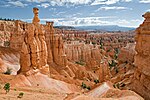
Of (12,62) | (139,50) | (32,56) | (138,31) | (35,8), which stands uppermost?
(35,8)

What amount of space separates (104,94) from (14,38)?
4100 centimetres

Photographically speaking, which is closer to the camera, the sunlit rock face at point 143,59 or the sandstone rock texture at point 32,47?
the sunlit rock face at point 143,59

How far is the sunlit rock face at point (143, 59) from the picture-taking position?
21.6m

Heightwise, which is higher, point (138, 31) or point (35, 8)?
point (35, 8)

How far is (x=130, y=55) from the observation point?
61125 mm

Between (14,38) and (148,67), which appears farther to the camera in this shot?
(14,38)

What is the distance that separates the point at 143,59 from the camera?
22250 mm

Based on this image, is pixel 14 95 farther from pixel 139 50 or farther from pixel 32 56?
pixel 32 56

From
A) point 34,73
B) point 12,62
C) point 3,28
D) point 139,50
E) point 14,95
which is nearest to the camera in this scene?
point 14,95

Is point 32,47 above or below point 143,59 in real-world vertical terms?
below

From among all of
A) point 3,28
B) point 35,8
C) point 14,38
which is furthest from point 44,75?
point 3,28

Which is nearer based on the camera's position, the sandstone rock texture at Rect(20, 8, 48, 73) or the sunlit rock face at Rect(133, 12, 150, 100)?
the sunlit rock face at Rect(133, 12, 150, 100)

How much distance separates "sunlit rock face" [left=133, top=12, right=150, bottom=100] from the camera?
21.6 metres

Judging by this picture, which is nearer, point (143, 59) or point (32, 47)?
point (143, 59)
